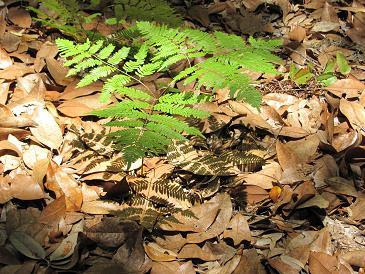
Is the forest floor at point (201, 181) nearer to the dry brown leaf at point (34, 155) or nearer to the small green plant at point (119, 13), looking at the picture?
the dry brown leaf at point (34, 155)

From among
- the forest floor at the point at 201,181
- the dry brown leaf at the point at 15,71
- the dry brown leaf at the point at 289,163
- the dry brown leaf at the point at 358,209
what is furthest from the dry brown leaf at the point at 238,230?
the dry brown leaf at the point at 15,71

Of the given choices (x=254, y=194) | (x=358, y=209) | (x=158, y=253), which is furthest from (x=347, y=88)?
(x=158, y=253)

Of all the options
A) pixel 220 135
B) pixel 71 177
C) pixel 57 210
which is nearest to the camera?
pixel 57 210

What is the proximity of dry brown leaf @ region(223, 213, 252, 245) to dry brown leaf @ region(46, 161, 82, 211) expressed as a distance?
0.78 m

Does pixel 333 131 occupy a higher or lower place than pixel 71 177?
higher

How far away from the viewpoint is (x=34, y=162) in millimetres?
2363

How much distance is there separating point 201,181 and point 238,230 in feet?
1.22

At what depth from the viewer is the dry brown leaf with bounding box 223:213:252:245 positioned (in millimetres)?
2176

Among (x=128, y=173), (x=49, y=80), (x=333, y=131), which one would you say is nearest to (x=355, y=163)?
(x=333, y=131)

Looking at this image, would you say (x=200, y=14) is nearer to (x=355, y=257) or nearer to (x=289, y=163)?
(x=289, y=163)

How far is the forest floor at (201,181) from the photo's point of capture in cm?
207

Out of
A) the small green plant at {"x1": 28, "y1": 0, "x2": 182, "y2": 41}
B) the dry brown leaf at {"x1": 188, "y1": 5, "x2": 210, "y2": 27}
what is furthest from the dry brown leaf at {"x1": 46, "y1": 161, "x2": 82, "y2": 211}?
the dry brown leaf at {"x1": 188, "y1": 5, "x2": 210, "y2": 27}

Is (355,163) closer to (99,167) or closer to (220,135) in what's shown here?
(220,135)

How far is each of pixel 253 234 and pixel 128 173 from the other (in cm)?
75
